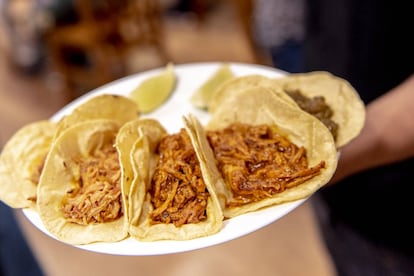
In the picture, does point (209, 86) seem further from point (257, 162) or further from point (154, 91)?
point (257, 162)

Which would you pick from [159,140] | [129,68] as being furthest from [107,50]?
[159,140]

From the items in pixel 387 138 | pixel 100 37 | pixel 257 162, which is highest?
pixel 257 162

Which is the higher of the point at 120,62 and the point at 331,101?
the point at 331,101

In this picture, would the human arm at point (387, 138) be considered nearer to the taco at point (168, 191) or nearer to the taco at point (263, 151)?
the taco at point (263, 151)

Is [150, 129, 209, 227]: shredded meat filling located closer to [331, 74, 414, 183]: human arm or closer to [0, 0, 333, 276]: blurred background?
[331, 74, 414, 183]: human arm

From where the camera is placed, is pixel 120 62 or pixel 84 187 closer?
pixel 84 187

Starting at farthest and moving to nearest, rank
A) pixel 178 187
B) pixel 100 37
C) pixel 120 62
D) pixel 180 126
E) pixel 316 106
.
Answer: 1. pixel 120 62
2. pixel 100 37
3. pixel 180 126
4. pixel 316 106
5. pixel 178 187

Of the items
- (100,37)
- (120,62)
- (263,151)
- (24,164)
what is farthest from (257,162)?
(120,62)

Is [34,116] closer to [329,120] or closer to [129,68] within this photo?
[129,68]

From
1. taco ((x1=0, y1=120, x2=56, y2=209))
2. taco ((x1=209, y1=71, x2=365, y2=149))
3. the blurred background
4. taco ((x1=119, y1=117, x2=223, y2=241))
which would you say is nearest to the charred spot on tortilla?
taco ((x1=209, y1=71, x2=365, y2=149))
